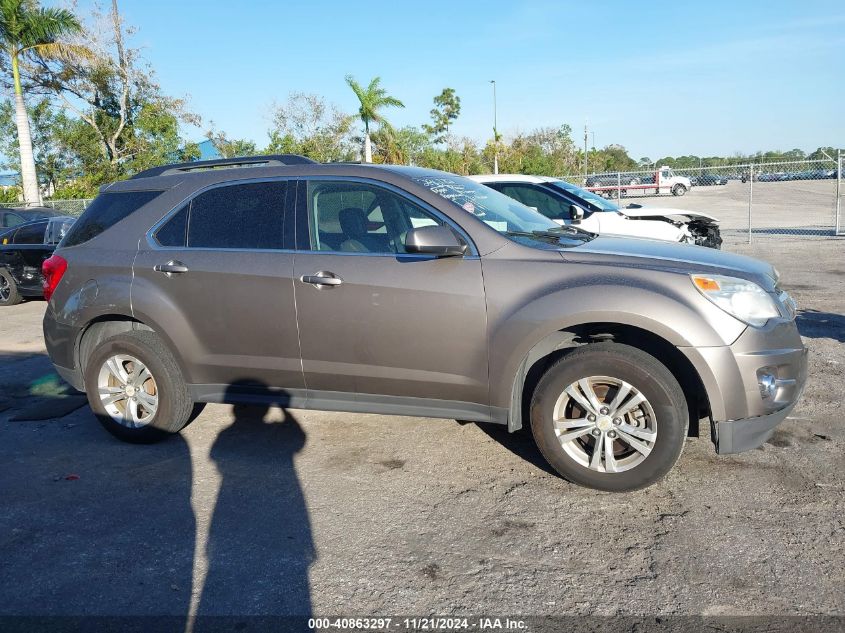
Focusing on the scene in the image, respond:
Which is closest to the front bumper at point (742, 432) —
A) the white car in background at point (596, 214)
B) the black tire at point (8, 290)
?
the white car in background at point (596, 214)

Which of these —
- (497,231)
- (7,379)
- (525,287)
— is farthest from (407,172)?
(7,379)

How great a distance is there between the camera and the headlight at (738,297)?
146 inches

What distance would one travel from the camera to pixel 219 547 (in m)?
3.52

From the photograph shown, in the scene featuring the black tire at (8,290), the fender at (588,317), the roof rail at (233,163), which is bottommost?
the black tire at (8,290)

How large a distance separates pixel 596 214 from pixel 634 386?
6.68 m

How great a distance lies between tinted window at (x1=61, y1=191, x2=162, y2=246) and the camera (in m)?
5.05

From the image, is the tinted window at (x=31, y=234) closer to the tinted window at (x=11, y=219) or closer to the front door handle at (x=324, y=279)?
the tinted window at (x=11, y=219)

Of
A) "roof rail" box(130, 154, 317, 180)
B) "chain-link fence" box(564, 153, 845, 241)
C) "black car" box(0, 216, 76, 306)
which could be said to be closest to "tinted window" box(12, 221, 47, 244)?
"black car" box(0, 216, 76, 306)

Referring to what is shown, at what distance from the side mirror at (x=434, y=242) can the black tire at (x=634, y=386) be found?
2.88 feet

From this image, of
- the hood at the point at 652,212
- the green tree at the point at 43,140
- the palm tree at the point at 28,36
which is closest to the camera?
the hood at the point at 652,212

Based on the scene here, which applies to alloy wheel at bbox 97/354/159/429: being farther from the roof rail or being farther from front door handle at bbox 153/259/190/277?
the roof rail

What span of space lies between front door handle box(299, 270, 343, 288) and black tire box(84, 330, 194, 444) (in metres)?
1.25

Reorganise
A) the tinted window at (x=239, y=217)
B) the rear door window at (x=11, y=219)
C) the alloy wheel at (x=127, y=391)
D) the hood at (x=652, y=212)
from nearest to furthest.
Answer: the tinted window at (x=239, y=217)
the alloy wheel at (x=127, y=391)
the hood at (x=652, y=212)
the rear door window at (x=11, y=219)

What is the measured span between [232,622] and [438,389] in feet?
5.78
